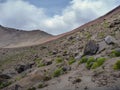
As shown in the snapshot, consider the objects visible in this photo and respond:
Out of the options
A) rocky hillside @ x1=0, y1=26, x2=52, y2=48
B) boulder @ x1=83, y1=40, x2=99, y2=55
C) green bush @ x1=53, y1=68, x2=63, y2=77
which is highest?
rocky hillside @ x1=0, y1=26, x2=52, y2=48

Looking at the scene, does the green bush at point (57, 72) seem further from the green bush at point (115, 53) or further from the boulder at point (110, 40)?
the boulder at point (110, 40)

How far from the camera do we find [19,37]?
126438 millimetres

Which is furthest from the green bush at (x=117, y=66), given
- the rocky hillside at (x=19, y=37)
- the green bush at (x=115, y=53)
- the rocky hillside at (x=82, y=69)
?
the rocky hillside at (x=19, y=37)

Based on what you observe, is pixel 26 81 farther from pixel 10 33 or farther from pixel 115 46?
pixel 10 33

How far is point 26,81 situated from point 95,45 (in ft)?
33.5

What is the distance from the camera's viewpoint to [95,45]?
4109 cm

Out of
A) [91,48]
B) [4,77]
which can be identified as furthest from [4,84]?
[91,48]

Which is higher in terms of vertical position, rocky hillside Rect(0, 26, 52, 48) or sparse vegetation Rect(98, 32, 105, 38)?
rocky hillside Rect(0, 26, 52, 48)

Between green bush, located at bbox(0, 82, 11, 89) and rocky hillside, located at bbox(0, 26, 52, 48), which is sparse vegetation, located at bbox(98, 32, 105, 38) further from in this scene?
rocky hillside, located at bbox(0, 26, 52, 48)

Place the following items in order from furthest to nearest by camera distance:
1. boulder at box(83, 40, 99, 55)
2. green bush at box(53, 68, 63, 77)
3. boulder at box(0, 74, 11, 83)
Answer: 1. boulder at box(0, 74, 11, 83)
2. boulder at box(83, 40, 99, 55)
3. green bush at box(53, 68, 63, 77)

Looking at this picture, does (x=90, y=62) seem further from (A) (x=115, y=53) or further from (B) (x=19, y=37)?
(B) (x=19, y=37)

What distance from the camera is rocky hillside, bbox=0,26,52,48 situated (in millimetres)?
115825

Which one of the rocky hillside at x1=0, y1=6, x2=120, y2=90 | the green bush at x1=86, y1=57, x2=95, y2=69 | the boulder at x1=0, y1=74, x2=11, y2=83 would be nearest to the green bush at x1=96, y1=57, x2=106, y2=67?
the rocky hillside at x1=0, y1=6, x2=120, y2=90

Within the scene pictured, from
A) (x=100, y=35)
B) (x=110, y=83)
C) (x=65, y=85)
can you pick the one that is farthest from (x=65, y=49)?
(x=110, y=83)
